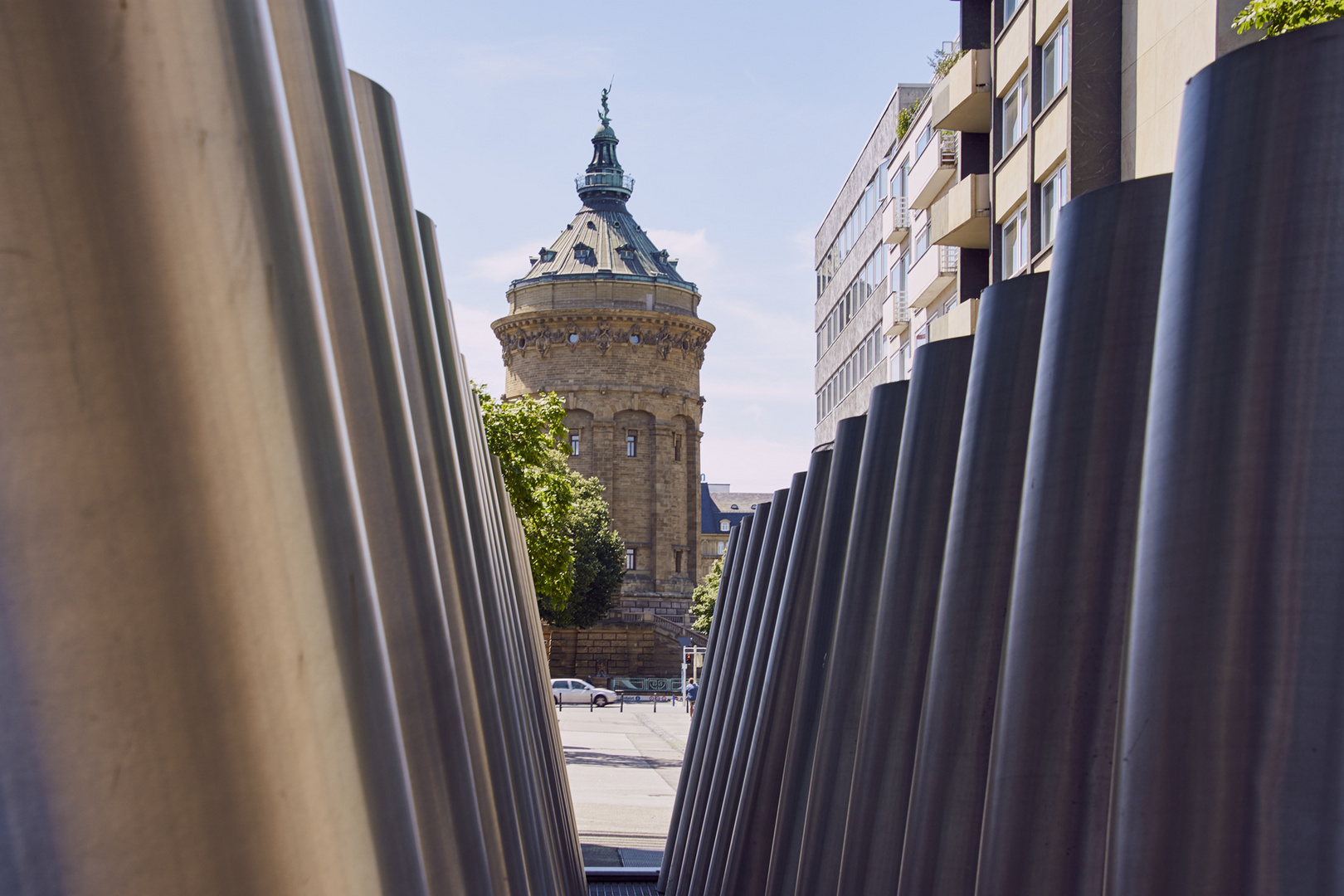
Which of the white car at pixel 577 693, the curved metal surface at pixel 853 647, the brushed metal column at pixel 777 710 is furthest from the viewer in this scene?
the white car at pixel 577 693

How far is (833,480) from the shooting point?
21.0ft

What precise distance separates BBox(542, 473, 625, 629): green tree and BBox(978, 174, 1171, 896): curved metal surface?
67.3 meters

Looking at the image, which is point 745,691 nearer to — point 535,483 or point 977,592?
point 977,592

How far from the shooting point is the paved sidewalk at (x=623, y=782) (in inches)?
549

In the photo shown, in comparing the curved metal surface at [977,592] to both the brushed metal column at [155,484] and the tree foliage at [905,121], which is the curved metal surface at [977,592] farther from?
the tree foliage at [905,121]

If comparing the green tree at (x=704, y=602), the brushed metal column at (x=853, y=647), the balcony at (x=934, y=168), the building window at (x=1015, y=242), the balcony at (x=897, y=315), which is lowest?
the green tree at (x=704, y=602)

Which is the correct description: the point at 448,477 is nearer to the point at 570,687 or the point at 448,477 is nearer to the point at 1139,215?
the point at 1139,215

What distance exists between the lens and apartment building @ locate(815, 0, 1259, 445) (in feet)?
62.7

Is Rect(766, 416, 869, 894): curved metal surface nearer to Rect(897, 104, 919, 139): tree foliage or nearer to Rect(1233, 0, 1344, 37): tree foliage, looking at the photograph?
Rect(1233, 0, 1344, 37): tree foliage

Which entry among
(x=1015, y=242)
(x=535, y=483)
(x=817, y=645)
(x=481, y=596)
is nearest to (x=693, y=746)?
(x=817, y=645)

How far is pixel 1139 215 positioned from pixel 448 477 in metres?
2.09

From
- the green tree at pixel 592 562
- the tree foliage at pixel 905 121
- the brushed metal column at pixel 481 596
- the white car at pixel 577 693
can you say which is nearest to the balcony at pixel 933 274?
the tree foliage at pixel 905 121

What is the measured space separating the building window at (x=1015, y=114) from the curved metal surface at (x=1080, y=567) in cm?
2141

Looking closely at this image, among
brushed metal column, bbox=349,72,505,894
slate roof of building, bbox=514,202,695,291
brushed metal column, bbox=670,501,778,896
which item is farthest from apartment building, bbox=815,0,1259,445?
slate roof of building, bbox=514,202,695,291
